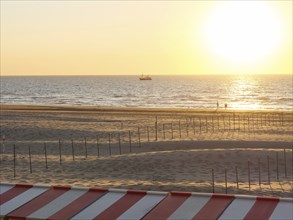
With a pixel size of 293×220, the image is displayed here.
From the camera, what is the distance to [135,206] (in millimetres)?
8508

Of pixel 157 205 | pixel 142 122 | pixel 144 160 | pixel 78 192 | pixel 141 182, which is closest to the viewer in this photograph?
pixel 157 205

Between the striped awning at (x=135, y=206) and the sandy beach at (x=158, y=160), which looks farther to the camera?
the sandy beach at (x=158, y=160)

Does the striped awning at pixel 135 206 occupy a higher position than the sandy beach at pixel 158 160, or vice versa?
the striped awning at pixel 135 206

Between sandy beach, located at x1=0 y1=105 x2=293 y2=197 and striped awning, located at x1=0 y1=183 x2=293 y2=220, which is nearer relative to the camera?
striped awning, located at x1=0 y1=183 x2=293 y2=220

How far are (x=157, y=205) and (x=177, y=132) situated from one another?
28.8m

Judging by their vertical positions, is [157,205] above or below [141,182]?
above

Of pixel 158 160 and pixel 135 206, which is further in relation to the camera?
pixel 158 160

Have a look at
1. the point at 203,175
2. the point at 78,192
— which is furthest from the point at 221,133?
the point at 78,192

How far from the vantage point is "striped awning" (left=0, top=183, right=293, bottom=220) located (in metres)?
8.12

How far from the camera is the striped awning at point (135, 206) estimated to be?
8.12 metres

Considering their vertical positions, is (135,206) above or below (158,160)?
above

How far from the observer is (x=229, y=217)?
7.96 meters

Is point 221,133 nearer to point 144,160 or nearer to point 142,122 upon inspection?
point 142,122

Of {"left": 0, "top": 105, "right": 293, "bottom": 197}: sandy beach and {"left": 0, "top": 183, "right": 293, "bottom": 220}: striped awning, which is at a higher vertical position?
{"left": 0, "top": 183, "right": 293, "bottom": 220}: striped awning
